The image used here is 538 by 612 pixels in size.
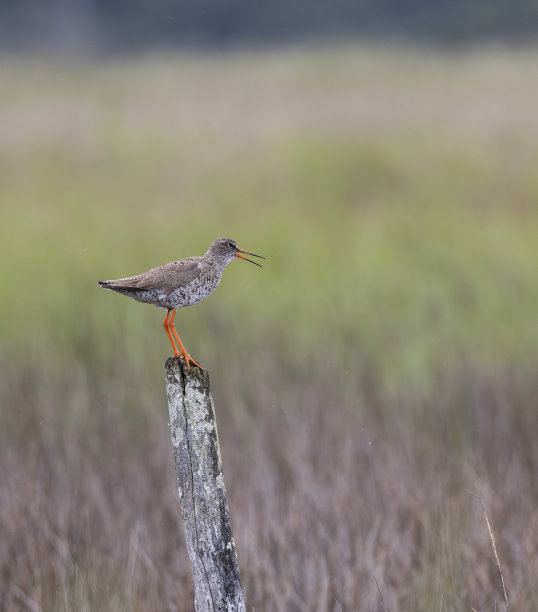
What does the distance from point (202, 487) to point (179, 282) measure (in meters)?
0.52

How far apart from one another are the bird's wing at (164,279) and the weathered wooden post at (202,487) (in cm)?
19

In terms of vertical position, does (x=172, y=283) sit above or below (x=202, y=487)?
above

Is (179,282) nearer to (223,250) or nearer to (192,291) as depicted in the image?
(192,291)

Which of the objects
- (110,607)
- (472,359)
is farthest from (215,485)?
(472,359)

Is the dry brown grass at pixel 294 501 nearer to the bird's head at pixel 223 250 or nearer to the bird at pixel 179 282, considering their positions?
the bird at pixel 179 282

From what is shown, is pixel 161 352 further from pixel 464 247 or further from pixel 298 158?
pixel 298 158

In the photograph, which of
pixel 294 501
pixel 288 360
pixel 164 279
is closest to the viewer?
pixel 164 279

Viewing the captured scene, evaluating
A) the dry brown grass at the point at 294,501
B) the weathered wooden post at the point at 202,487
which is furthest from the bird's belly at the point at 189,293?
→ the dry brown grass at the point at 294,501

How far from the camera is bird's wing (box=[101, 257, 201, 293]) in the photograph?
237 centimetres

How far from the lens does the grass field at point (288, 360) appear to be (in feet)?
11.6

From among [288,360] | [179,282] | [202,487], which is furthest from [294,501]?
[179,282]

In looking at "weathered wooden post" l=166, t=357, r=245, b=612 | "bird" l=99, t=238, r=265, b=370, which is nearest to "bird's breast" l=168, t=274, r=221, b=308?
"bird" l=99, t=238, r=265, b=370

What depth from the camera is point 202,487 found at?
244cm

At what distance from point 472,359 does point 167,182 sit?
392 cm
